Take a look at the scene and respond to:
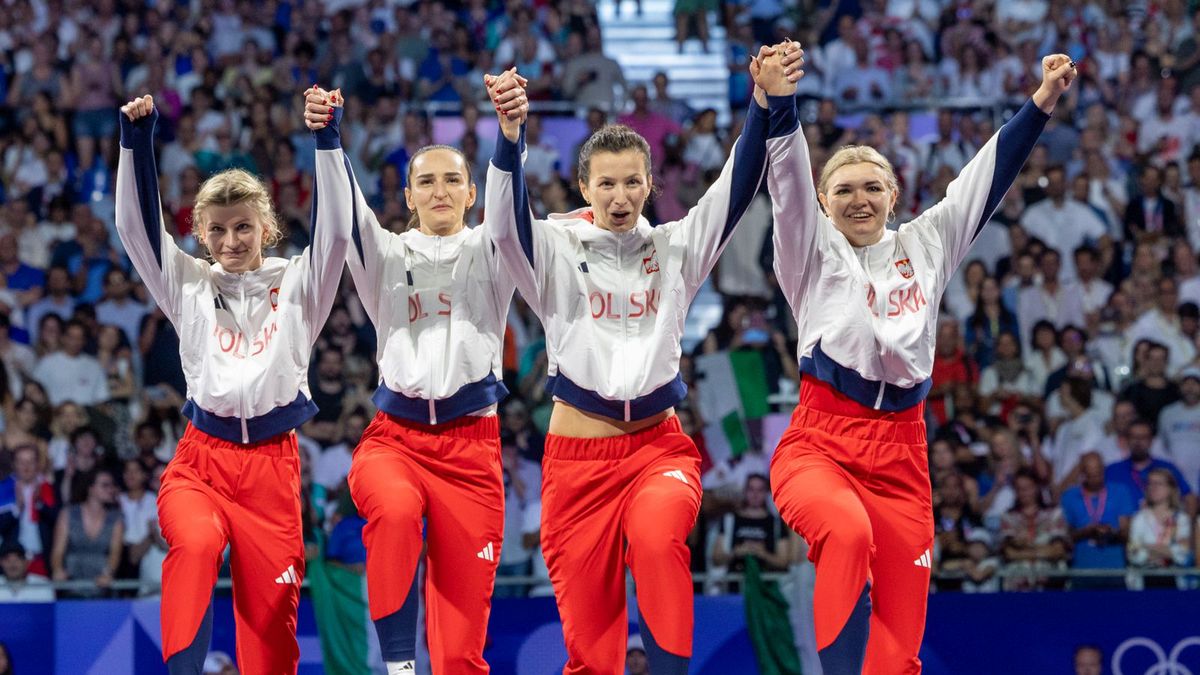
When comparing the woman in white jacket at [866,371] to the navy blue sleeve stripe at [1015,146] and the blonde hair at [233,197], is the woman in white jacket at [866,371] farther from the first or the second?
the blonde hair at [233,197]

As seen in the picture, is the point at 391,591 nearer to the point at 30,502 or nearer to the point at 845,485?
the point at 845,485

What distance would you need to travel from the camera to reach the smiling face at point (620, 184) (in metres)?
5.64

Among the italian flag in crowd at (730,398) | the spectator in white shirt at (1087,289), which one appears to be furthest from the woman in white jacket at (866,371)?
the spectator in white shirt at (1087,289)

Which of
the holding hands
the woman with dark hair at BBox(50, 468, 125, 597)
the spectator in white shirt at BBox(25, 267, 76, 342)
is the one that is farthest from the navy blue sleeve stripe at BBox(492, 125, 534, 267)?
the spectator in white shirt at BBox(25, 267, 76, 342)

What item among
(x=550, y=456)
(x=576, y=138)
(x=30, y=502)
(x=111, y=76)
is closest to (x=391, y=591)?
(x=550, y=456)

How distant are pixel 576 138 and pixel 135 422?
4893mm

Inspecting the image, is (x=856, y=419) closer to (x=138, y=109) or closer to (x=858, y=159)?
(x=858, y=159)

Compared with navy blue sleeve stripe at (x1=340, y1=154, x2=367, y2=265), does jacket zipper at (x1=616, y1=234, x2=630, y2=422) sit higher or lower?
lower

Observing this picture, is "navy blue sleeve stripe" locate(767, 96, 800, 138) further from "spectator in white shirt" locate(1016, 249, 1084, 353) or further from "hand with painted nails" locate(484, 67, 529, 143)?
Answer: "spectator in white shirt" locate(1016, 249, 1084, 353)

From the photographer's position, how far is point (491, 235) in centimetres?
560

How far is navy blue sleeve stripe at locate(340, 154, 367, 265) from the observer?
5789 mm

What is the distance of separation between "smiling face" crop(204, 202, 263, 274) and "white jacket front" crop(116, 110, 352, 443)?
0.05m

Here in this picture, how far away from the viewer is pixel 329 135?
5.66 meters

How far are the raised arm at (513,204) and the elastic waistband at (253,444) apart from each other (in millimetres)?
1118
